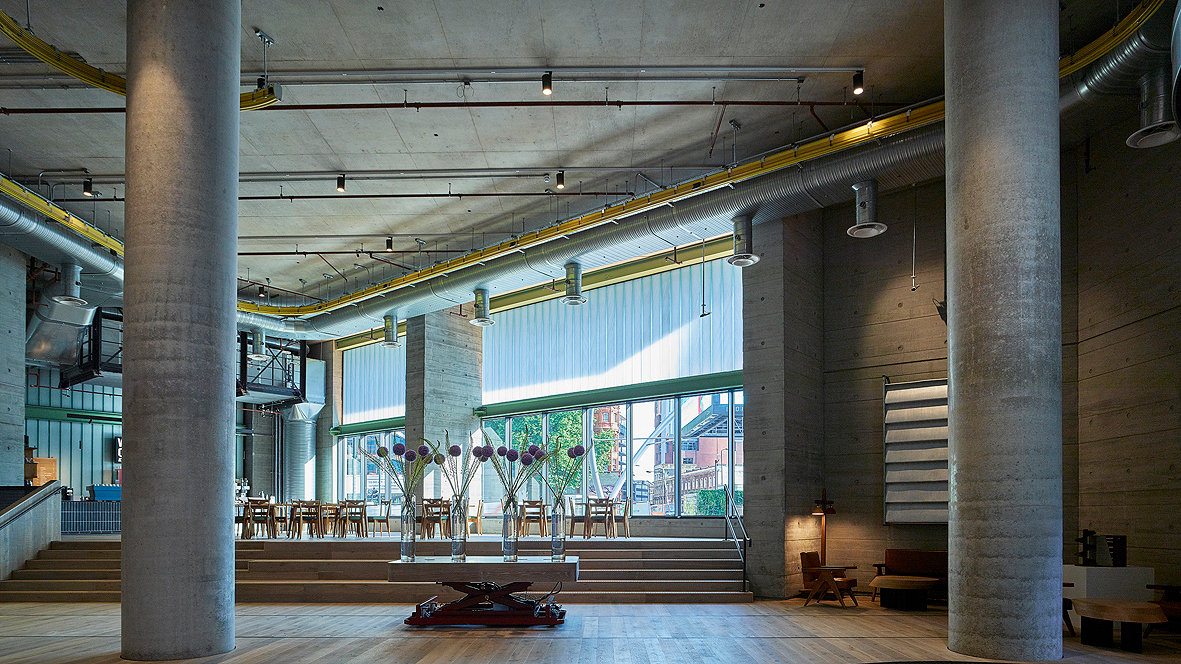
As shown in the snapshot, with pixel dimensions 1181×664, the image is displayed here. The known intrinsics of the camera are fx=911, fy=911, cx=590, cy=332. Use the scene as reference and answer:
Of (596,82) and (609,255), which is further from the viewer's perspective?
(609,255)

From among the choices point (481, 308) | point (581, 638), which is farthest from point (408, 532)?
point (481, 308)

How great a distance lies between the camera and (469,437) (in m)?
21.5

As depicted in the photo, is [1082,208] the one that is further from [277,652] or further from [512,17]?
[277,652]

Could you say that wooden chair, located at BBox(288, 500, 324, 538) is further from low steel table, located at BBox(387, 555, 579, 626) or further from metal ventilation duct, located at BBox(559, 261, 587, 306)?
low steel table, located at BBox(387, 555, 579, 626)

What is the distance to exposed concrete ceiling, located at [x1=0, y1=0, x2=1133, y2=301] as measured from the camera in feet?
32.0

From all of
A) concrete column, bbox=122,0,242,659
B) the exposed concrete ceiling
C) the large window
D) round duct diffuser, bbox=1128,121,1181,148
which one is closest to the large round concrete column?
round duct diffuser, bbox=1128,121,1181,148

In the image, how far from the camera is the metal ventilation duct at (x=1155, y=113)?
8.02m

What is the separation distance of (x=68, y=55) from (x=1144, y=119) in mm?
11209

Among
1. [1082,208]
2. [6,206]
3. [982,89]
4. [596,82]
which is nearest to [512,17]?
[596,82]

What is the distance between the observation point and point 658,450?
18625 mm

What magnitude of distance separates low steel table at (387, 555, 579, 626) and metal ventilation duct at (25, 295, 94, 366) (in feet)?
44.4

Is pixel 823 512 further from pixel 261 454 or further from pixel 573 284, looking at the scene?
pixel 261 454

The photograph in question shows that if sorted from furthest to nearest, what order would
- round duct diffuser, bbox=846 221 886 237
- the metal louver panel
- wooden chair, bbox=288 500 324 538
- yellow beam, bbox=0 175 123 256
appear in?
wooden chair, bbox=288 500 324 538, yellow beam, bbox=0 175 123 256, the metal louver panel, round duct diffuser, bbox=846 221 886 237

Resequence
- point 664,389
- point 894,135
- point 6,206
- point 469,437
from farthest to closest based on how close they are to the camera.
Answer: point 469,437 < point 664,389 < point 6,206 < point 894,135
